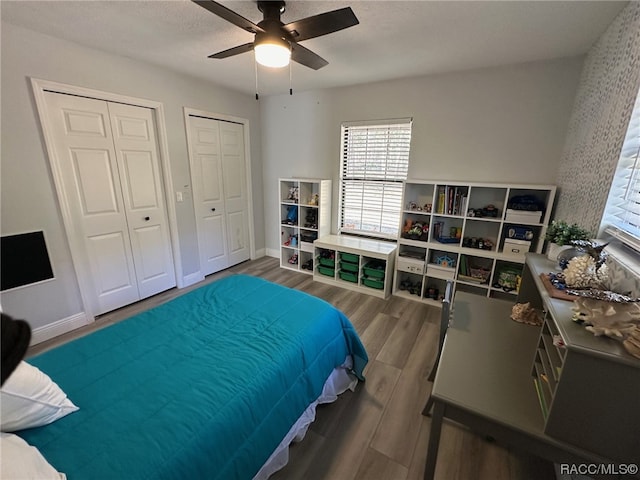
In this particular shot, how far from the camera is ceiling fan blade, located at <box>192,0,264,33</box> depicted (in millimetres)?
1292

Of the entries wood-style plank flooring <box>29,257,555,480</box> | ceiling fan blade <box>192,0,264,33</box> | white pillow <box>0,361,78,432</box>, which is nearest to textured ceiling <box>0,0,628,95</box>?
ceiling fan blade <box>192,0,264,33</box>

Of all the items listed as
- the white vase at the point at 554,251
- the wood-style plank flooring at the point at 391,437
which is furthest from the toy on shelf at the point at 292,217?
the white vase at the point at 554,251

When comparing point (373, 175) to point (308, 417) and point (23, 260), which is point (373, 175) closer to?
point (308, 417)

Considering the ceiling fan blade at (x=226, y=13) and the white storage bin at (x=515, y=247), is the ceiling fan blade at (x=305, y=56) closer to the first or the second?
the ceiling fan blade at (x=226, y=13)

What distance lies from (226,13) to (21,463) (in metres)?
1.94

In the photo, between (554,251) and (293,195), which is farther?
(293,195)

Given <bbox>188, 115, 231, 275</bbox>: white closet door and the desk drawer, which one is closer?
the desk drawer

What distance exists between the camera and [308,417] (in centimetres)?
158

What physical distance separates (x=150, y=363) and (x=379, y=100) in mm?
3380

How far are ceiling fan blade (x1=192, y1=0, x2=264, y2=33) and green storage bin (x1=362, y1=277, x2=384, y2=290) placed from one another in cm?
263

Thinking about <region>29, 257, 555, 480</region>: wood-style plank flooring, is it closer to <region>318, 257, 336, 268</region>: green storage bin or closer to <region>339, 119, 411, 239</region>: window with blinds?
<region>318, 257, 336, 268</region>: green storage bin

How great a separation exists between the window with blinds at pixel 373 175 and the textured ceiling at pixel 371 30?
2.41 feet

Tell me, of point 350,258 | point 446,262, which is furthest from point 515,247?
point 350,258

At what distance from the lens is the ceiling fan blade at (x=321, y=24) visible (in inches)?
55.4
